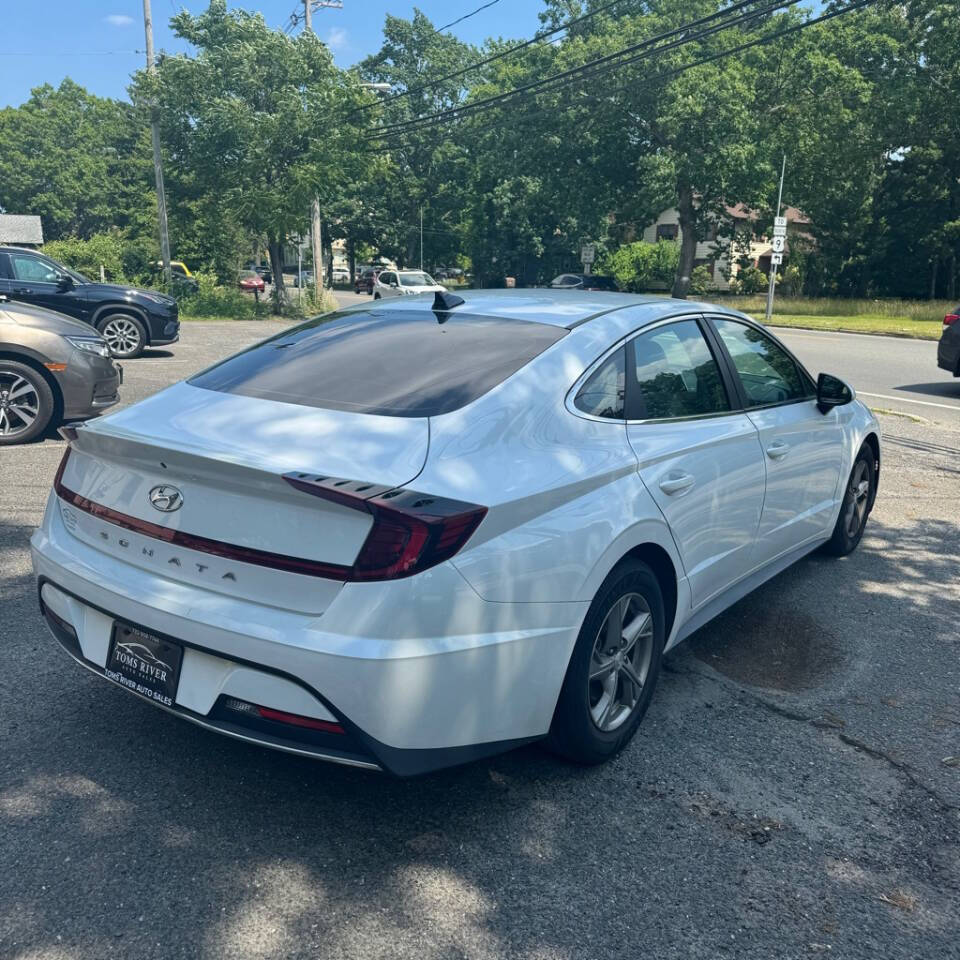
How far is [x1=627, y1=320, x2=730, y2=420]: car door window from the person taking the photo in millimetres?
3490

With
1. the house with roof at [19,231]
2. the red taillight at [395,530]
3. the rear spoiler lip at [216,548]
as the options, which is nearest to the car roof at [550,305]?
the red taillight at [395,530]

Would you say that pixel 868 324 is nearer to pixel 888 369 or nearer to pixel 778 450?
pixel 888 369

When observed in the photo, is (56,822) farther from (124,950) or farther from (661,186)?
(661,186)

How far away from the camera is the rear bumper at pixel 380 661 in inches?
95.2

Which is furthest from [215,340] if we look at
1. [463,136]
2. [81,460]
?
[463,136]

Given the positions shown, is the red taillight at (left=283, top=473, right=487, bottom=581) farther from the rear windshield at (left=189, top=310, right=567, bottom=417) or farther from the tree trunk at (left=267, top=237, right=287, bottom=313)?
the tree trunk at (left=267, top=237, right=287, bottom=313)

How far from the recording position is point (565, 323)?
11.5ft

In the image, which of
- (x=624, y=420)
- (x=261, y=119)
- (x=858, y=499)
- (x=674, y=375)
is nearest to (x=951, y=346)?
(x=858, y=499)

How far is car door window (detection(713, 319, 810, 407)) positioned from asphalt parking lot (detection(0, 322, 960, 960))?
127cm

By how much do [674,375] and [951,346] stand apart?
1146 centimetres

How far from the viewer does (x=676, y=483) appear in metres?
3.35

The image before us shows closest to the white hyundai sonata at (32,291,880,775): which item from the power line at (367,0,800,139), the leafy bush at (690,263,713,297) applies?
the power line at (367,0,800,139)

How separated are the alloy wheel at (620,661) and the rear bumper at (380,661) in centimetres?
30

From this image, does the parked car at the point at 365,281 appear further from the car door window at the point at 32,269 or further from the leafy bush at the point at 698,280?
the car door window at the point at 32,269
